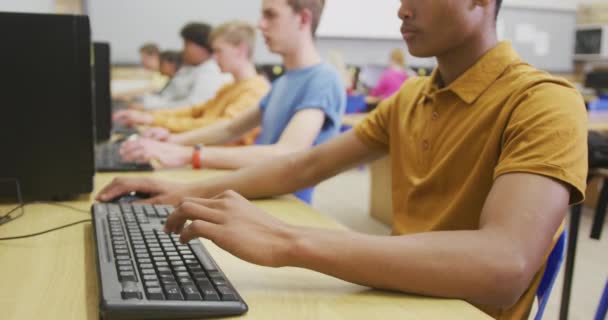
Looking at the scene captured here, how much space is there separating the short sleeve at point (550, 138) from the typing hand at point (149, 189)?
63cm

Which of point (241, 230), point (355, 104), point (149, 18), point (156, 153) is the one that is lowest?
point (355, 104)

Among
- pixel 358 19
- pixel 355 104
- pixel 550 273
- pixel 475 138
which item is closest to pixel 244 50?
pixel 475 138

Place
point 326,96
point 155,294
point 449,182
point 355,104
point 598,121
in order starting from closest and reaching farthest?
point 155,294
point 449,182
point 326,96
point 598,121
point 355,104

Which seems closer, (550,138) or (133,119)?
(550,138)

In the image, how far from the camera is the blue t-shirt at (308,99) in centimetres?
174

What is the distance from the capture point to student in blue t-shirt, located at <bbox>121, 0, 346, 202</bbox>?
5.22 feet

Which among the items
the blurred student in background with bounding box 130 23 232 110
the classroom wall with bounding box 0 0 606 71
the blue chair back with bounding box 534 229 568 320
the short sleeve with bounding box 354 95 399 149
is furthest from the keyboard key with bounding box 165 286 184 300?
the classroom wall with bounding box 0 0 606 71

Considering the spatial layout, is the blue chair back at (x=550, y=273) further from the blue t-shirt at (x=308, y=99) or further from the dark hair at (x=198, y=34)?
the dark hair at (x=198, y=34)

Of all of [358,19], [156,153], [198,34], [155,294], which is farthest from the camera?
[358,19]

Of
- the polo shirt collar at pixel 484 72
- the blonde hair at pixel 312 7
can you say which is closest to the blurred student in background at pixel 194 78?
the blonde hair at pixel 312 7

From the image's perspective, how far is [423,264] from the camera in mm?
698

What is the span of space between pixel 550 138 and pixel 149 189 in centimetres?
75

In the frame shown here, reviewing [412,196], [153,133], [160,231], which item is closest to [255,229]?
[160,231]

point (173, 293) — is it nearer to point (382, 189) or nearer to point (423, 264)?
point (423, 264)
